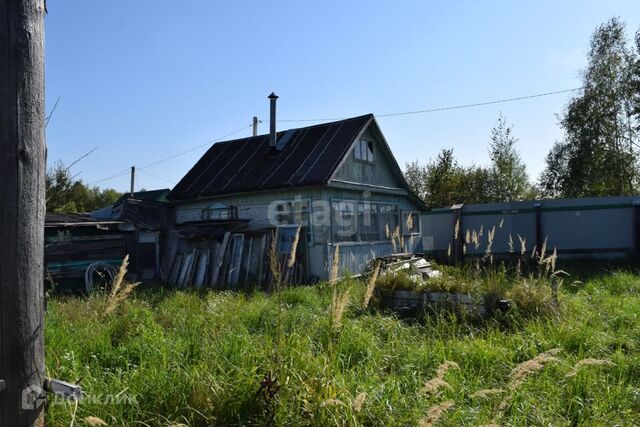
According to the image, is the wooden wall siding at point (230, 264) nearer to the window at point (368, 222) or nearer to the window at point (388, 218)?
the window at point (368, 222)

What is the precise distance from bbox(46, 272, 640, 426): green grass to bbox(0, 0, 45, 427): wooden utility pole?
692 millimetres

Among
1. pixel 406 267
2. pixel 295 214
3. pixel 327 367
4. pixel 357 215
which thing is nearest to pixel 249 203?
pixel 295 214

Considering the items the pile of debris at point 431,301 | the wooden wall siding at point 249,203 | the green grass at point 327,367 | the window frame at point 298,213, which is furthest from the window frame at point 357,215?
the green grass at point 327,367

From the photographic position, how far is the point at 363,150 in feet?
52.9

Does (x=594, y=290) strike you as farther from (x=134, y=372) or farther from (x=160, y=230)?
(x=160, y=230)

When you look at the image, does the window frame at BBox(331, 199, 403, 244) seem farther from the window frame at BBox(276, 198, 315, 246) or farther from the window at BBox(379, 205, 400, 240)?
the window frame at BBox(276, 198, 315, 246)

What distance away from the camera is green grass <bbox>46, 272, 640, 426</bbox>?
286cm

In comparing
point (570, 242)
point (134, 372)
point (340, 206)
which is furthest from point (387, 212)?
point (134, 372)

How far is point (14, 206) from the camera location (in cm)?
173

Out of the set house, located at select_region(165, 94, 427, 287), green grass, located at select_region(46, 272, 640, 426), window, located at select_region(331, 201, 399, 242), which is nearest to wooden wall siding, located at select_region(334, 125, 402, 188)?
house, located at select_region(165, 94, 427, 287)

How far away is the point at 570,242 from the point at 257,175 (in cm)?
1170

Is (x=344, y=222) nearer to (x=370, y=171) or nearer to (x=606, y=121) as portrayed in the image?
(x=370, y=171)

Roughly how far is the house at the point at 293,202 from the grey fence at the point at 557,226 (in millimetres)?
1797

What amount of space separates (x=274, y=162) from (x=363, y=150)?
3.06 m
